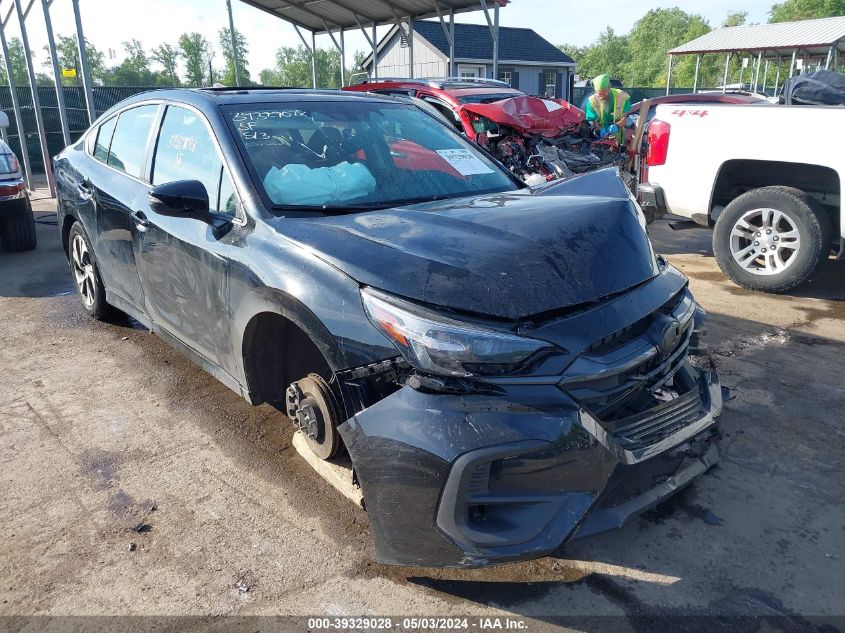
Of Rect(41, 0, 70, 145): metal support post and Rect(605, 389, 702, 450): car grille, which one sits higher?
Rect(41, 0, 70, 145): metal support post

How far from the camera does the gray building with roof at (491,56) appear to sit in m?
35.9

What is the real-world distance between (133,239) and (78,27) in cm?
878

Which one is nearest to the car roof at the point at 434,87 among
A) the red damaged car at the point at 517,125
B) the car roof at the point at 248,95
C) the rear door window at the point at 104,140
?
the red damaged car at the point at 517,125

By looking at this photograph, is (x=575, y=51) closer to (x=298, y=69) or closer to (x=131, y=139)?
(x=298, y=69)

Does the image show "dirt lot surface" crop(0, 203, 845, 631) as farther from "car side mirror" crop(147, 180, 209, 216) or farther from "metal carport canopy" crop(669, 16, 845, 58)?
"metal carport canopy" crop(669, 16, 845, 58)

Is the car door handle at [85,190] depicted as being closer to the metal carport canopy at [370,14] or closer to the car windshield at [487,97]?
the car windshield at [487,97]

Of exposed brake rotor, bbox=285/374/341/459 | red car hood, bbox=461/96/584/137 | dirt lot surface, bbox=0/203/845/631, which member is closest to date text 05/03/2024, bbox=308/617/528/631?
dirt lot surface, bbox=0/203/845/631

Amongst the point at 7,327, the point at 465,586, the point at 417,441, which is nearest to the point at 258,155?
the point at 417,441

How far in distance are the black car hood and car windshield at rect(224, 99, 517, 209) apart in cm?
27

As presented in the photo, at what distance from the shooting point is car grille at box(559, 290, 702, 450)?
210cm

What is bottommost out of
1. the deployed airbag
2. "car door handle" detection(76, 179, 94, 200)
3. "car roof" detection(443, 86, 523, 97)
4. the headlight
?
the headlight

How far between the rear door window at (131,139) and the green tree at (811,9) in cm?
5843

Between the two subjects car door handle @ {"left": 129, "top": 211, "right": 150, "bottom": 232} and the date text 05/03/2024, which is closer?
the date text 05/03/2024

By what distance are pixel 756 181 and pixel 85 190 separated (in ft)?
→ 18.2
